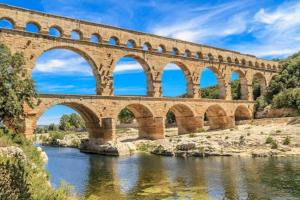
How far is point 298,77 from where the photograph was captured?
6184 cm

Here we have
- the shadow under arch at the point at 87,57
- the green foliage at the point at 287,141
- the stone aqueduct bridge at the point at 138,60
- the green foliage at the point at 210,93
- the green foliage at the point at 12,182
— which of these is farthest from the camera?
the green foliage at the point at 210,93

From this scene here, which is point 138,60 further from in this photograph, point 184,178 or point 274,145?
point 184,178

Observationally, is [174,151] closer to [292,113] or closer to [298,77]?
[292,113]

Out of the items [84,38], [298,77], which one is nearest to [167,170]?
[84,38]

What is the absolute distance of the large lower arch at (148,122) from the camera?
46.2 m

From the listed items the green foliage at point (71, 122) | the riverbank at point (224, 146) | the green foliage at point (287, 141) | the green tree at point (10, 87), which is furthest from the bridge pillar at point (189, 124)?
the green foliage at point (71, 122)

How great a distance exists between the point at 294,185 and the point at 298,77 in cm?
4673

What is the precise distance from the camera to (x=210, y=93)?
90.0m

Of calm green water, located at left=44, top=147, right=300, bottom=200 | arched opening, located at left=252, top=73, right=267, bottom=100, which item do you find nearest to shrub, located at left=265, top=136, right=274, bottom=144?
calm green water, located at left=44, top=147, right=300, bottom=200

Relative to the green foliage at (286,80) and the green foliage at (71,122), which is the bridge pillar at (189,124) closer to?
the green foliage at (286,80)

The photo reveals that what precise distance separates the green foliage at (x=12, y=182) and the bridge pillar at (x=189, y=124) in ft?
133

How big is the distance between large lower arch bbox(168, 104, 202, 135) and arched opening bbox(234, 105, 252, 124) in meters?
12.6

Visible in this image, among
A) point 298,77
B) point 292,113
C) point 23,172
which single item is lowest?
point 23,172

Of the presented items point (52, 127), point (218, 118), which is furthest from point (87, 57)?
point (52, 127)
